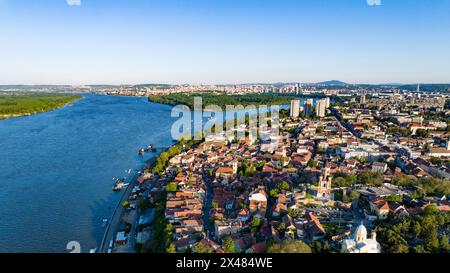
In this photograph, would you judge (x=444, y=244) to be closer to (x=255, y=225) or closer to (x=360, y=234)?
(x=360, y=234)

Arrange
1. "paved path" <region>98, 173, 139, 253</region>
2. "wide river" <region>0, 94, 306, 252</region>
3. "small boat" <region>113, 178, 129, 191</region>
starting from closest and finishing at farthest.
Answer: "paved path" <region>98, 173, 139, 253</region> < "wide river" <region>0, 94, 306, 252</region> < "small boat" <region>113, 178, 129, 191</region>

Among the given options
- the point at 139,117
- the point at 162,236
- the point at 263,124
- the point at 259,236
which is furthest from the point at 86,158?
the point at 139,117

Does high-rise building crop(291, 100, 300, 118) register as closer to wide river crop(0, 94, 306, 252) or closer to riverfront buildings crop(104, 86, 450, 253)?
riverfront buildings crop(104, 86, 450, 253)

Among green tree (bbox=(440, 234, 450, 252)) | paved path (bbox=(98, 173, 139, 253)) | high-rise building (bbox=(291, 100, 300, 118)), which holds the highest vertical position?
high-rise building (bbox=(291, 100, 300, 118))

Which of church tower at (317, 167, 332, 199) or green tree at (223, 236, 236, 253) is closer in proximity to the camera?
green tree at (223, 236, 236, 253)

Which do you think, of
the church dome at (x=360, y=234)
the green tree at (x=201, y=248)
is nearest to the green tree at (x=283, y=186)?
the church dome at (x=360, y=234)

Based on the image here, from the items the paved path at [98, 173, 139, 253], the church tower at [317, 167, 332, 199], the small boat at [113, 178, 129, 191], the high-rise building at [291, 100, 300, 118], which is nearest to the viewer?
the paved path at [98, 173, 139, 253]

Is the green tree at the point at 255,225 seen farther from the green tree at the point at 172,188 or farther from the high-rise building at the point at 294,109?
the high-rise building at the point at 294,109

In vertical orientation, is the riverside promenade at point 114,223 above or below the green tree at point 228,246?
below

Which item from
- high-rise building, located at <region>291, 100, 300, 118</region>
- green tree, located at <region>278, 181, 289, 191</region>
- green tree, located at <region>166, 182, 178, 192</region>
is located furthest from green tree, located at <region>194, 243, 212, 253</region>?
high-rise building, located at <region>291, 100, 300, 118</region>
